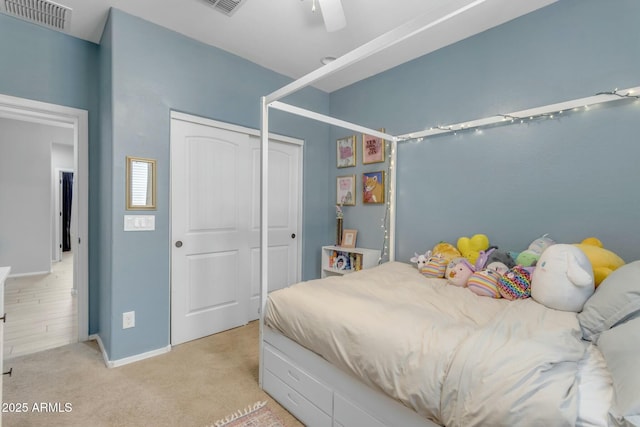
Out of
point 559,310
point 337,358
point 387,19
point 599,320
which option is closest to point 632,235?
point 559,310

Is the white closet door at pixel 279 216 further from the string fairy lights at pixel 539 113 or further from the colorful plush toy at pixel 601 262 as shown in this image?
the colorful plush toy at pixel 601 262

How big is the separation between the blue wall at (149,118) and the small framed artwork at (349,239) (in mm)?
1652

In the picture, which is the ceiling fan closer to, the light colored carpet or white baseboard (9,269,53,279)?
the light colored carpet

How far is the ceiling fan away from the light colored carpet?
96.6 inches

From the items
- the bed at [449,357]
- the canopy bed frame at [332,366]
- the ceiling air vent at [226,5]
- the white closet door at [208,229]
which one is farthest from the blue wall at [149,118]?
the bed at [449,357]

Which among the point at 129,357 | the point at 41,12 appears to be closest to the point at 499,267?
the point at 129,357

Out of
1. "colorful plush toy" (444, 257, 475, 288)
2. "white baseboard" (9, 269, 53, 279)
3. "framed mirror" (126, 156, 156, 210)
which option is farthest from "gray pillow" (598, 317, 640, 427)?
"white baseboard" (9, 269, 53, 279)

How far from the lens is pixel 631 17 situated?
1.82 metres

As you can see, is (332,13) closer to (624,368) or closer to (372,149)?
(372,149)

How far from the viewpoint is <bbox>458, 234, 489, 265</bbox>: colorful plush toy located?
232 centimetres

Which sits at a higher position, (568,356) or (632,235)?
(632,235)

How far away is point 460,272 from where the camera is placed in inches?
83.2

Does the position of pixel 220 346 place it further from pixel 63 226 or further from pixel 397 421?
pixel 63 226

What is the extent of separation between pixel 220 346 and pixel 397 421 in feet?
6.05
